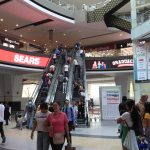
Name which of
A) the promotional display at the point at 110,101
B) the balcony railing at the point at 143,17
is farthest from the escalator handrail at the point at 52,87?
the balcony railing at the point at 143,17

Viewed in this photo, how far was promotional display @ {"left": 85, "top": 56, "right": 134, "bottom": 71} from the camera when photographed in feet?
99.1

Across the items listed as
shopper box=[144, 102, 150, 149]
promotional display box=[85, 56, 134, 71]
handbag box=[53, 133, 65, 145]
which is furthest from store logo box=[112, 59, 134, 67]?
handbag box=[53, 133, 65, 145]

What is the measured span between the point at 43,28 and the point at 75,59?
27.7 feet

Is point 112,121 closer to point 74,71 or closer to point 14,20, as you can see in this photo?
point 74,71

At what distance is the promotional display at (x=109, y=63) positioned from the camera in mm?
30203

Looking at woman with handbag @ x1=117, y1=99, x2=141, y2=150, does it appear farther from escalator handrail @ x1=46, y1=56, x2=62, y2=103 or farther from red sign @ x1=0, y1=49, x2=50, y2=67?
red sign @ x1=0, y1=49, x2=50, y2=67

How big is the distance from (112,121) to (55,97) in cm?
378

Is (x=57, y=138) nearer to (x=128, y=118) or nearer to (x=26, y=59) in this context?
(x=128, y=118)

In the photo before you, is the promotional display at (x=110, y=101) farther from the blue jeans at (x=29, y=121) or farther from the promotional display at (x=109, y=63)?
the promotional display at (x=109, y=63)

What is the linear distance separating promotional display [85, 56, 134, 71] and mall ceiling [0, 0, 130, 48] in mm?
3619

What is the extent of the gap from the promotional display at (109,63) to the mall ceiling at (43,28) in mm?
3619

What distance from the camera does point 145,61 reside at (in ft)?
35.6

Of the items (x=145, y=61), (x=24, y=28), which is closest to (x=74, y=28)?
(x=24, y=28)

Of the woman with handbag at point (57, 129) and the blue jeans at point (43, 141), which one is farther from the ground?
the woman with handbag at point (57, 129)
